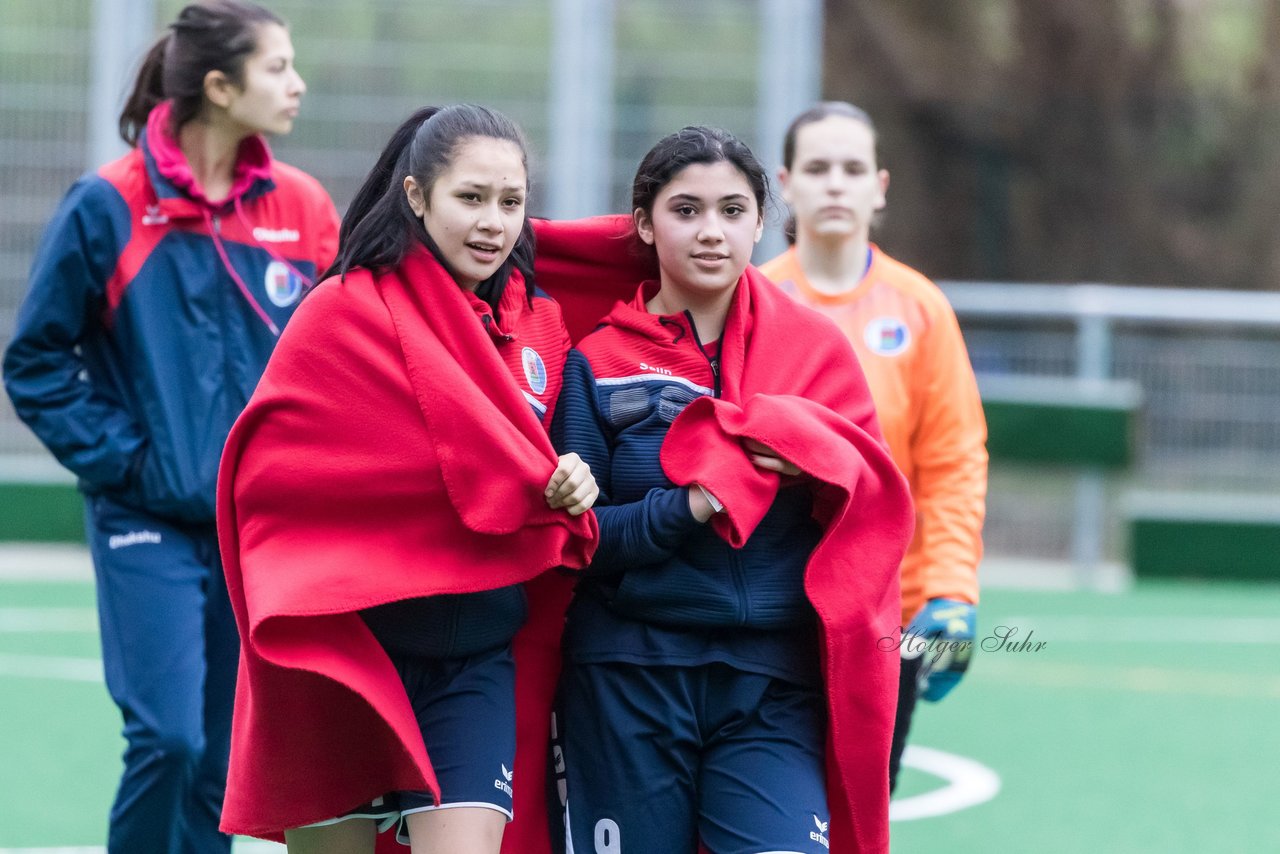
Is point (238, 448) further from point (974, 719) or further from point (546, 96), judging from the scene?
point (546, 96)

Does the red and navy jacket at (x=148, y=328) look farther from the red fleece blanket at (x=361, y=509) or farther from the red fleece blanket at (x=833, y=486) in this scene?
the red fleece blanket at (x=833, y=486)

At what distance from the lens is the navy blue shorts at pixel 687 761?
12.1 feet

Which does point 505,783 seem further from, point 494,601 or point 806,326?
point 806,326

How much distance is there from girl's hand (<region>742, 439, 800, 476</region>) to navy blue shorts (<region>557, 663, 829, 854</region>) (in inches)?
16.0

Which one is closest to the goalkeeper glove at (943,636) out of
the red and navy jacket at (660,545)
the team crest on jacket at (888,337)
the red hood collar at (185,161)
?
the team crest on jacket at (888,337)

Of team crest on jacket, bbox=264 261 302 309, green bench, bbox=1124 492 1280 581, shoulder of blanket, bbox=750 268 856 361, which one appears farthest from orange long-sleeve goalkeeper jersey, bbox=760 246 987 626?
green bench, bbox=1124 492 1280 581

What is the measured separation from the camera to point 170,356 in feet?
15.8

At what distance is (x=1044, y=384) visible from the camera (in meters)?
12.4

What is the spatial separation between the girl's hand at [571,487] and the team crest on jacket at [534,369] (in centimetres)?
29

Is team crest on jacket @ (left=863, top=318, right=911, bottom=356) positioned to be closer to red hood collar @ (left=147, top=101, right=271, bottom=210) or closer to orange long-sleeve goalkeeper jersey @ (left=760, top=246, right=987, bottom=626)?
orange long-sleeve goalkeeper jersey @ (left=760, top=246, right=987, bottom=626)

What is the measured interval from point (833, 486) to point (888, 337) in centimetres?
138

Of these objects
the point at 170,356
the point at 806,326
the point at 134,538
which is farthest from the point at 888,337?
the point at 134,538

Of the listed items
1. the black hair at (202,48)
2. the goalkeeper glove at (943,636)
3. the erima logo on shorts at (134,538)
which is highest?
the black hair at (202,48)

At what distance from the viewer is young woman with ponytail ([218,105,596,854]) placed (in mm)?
3559
